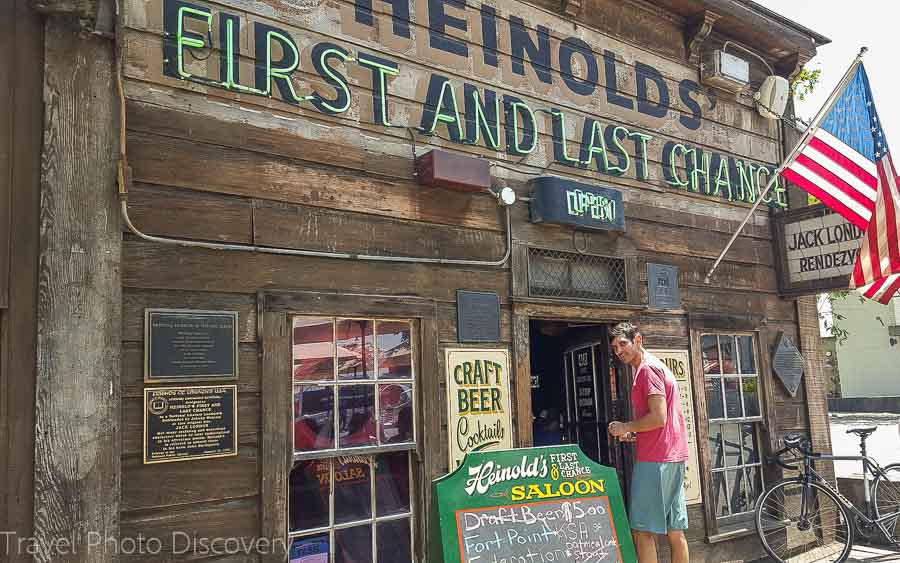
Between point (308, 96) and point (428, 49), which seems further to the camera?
point (428, 49)

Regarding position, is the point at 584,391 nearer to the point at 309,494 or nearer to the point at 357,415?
the point at 357,415

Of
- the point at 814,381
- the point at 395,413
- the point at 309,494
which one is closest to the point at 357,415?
the point at 395,413

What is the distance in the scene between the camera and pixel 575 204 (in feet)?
19.5

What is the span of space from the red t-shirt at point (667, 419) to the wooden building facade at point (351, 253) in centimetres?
100

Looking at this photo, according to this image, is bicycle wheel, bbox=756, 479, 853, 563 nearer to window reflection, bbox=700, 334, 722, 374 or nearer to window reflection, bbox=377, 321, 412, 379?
window reflection, bbox=700, 334, 722, 374

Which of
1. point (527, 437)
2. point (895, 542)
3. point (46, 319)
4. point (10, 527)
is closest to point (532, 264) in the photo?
point (527, 437)

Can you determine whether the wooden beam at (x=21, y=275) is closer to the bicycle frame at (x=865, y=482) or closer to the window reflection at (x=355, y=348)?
the window reflection at (x=355, y=348)

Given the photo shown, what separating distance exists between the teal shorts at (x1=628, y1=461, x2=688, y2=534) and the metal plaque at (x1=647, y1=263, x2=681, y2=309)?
2.09 metres

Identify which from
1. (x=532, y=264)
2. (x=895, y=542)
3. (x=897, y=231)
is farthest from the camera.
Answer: (x=895, y=542)

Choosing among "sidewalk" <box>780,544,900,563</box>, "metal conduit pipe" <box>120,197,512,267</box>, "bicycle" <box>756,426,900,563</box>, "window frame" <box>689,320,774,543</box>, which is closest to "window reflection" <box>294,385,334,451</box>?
"metal conduit pipe" <box>120,197,512,267</box>

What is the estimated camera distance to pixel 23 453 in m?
3.49

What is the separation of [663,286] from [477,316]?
219 centimetres

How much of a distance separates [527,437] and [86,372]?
3.09m

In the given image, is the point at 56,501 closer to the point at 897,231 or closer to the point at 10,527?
the point at 10,527
